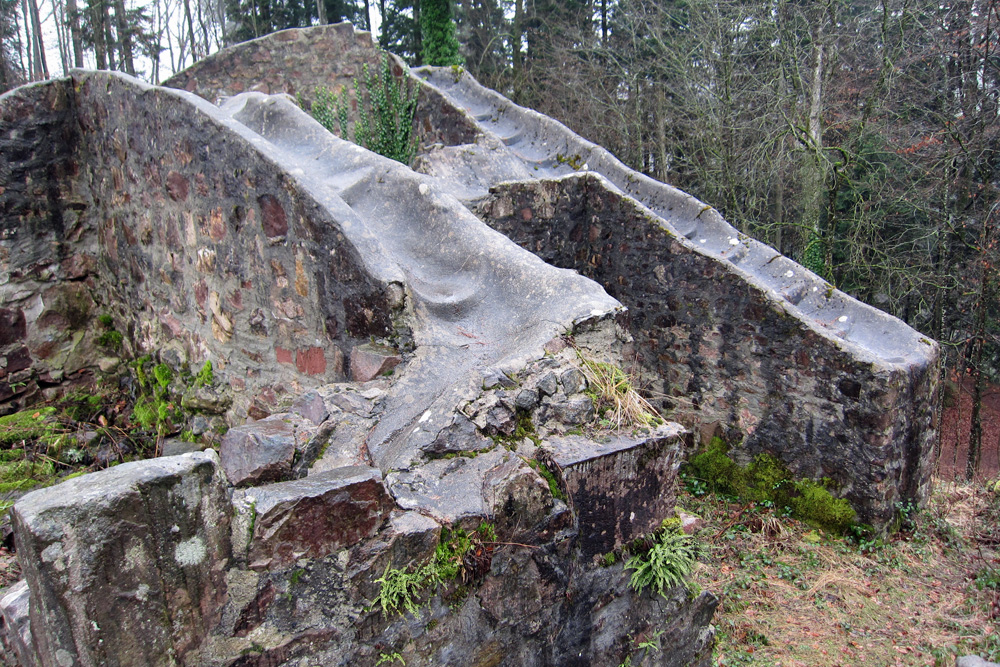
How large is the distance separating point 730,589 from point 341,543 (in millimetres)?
3358

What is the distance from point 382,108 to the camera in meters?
7.85

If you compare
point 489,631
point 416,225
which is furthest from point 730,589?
point 416,225

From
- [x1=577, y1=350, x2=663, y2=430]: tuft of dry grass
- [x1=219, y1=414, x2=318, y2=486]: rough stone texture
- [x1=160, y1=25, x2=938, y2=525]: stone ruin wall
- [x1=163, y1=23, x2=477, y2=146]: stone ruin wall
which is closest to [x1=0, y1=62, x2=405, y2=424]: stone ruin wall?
[x1=219, y1=414, x2=318, y2=486]: rough stone texture

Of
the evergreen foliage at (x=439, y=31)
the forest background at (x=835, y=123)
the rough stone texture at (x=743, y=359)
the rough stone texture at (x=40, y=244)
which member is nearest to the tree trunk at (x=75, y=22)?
the forest background at (x=835, y=123)

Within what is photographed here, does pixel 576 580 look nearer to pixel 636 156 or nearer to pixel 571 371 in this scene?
pixel 571 371

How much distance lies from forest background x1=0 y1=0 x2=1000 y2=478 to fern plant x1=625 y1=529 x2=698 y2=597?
529cm

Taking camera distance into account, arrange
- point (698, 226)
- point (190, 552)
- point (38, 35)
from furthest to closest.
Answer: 1. point (38, 35)
2. point (698, 226)
3. point (190, 552)

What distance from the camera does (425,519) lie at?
207cm

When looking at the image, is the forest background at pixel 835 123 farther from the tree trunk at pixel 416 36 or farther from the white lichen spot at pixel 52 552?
the white lichen spot at pixel 52 552

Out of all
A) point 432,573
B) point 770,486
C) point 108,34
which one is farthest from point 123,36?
point 432,573

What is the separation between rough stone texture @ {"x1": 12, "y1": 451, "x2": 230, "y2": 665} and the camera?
4.80 ft

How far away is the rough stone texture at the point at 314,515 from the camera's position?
1822mm

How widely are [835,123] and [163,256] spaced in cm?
1118

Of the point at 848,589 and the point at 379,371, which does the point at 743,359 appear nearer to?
the point at 848,589
